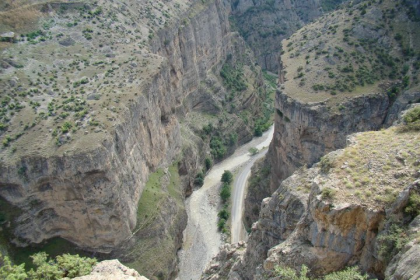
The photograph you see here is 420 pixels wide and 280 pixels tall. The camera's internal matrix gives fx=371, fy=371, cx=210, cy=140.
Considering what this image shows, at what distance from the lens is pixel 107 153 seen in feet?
179

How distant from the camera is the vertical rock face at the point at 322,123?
57.4 meters

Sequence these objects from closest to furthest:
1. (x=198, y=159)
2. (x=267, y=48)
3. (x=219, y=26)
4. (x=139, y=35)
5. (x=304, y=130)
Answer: (x=304, y=130) → (x=139, y=35) → (x=198, y=159) → (x=219, y=26) → (x=267, y=48)

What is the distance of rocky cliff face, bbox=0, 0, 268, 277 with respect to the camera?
5353 centimetres

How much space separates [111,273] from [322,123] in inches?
1560

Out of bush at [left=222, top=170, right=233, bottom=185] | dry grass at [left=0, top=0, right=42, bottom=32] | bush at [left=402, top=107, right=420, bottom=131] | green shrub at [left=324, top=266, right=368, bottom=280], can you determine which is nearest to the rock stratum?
bush at [left=402, top=107, right=420, bottom=131]

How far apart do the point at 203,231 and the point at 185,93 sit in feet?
133

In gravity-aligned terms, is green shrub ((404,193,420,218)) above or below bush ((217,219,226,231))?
above

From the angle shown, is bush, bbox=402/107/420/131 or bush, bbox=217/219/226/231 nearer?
bush, bbox=402/107/420/131

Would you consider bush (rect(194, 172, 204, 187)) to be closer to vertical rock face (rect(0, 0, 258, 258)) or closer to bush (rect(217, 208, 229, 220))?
bush (rect(217, 208, 229, 220))

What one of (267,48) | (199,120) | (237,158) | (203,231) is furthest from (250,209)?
(267,48)

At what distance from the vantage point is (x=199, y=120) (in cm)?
10219

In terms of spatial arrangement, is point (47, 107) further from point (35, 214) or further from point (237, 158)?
point (237, 158)

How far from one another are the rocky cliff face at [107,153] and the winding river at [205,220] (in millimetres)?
3991

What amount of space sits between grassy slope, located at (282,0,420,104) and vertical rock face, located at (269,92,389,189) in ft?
6.11
